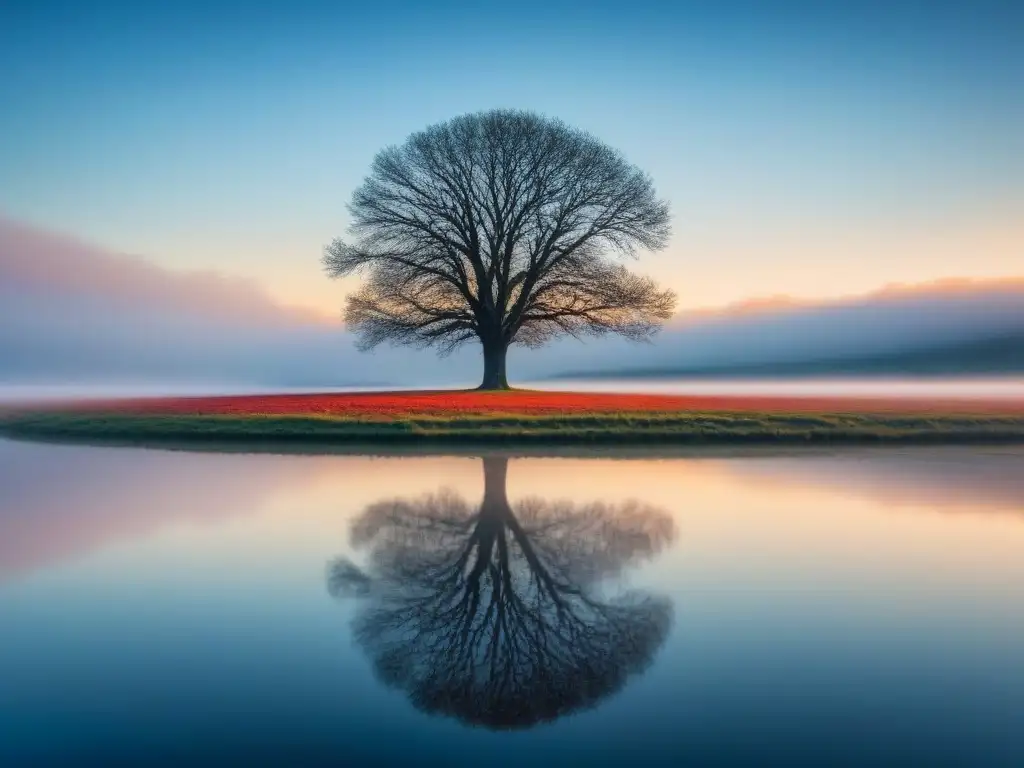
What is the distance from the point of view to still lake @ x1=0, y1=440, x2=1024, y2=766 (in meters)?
4.33

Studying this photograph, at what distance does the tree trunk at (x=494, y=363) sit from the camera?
116ft

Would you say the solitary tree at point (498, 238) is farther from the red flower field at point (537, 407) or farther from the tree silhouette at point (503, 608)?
the tree silhouette at point (503, 608)

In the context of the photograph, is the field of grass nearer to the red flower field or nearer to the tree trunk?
the red flower field

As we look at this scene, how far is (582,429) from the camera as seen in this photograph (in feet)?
71.3

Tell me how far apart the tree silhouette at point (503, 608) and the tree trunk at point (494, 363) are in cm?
2490

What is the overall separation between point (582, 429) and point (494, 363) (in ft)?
46.8

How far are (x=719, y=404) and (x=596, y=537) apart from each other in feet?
64.2

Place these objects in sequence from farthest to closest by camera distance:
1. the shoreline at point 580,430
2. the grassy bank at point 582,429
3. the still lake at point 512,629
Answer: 1. the grassy bank at point 582,429
2. the shoreline at point 580,430
3. the still lake at point 512,629

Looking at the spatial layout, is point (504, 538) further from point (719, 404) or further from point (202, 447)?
point (719, 404)

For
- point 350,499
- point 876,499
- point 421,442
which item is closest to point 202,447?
point 421,442

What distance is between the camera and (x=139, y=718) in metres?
4.52

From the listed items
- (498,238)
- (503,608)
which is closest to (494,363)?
(498,238)

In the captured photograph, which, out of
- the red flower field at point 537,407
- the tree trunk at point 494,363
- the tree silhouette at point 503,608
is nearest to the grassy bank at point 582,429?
the red flower field at point 537,407

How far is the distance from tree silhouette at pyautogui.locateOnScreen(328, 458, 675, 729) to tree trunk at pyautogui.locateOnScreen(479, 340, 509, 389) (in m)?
24.9
